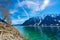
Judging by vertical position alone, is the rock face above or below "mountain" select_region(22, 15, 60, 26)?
below

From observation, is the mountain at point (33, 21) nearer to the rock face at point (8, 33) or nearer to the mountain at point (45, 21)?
the mountain at point (45, 21)

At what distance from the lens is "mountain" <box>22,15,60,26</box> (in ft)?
14.8

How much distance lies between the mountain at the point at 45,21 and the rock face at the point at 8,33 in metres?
0.32

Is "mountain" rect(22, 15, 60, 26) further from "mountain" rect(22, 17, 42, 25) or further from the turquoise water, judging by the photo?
the turquoise water

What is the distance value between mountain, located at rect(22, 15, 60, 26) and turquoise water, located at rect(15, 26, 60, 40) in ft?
0.33

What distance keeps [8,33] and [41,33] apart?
0.76 m

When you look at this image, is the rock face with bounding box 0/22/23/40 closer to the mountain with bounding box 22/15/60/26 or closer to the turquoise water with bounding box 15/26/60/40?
the turquoise water with bounding box 15/26/60/40

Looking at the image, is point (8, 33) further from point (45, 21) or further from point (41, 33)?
point (45, 21)

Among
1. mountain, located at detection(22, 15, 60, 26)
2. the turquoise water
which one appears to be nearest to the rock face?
the turquoise water

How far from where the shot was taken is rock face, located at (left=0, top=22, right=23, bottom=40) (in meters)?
4.48

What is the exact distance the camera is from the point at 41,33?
4512 millimetres

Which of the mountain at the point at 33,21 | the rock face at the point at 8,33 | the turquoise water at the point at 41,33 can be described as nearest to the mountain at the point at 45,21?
the mountain at the point at 33,21

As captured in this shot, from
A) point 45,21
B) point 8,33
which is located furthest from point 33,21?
point 8,33

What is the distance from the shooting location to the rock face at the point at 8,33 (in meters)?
4.48
